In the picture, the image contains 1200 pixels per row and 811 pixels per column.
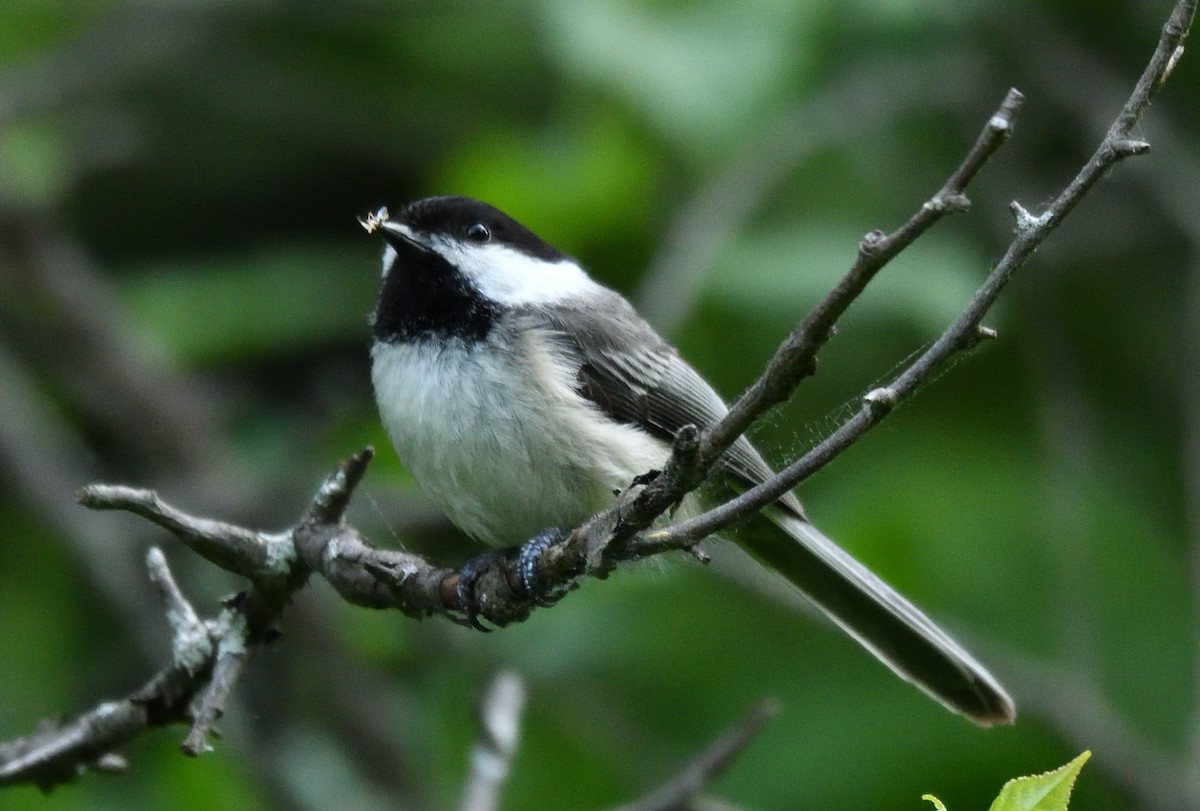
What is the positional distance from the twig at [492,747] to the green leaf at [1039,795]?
1434 millimetres

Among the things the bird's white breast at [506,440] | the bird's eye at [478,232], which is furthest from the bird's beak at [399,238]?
the bird's white breast at [506,440]

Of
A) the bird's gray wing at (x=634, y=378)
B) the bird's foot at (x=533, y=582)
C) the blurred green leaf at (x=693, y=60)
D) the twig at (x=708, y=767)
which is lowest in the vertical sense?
the twig at (x=708, y=767)

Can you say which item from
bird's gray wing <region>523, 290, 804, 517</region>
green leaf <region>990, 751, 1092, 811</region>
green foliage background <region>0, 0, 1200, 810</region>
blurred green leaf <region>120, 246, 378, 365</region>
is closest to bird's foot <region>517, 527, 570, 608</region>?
bird's gray wing <region>523, 290, 804, 517</region>

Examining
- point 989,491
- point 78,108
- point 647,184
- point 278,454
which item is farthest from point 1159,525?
point 78,108

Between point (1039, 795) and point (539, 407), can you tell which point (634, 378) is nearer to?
point (539, 407)

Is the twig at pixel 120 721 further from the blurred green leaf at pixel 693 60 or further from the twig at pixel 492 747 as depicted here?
the blurred green leaf at pixel 693 60

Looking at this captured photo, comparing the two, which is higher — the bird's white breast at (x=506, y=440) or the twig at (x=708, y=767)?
the bird's white breast at (x=506, y=440)

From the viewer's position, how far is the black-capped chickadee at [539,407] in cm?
282

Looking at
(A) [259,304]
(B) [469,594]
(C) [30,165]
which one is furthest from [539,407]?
(C) [30,165]

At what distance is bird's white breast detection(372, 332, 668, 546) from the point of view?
110 inches

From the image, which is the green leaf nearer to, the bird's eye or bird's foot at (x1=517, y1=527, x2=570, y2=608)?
bird's foot at (x1=517, y1=527, x2=570, y2=608)

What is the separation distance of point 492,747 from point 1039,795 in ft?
4.87

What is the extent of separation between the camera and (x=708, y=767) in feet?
8.69

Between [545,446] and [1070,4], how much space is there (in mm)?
3031
